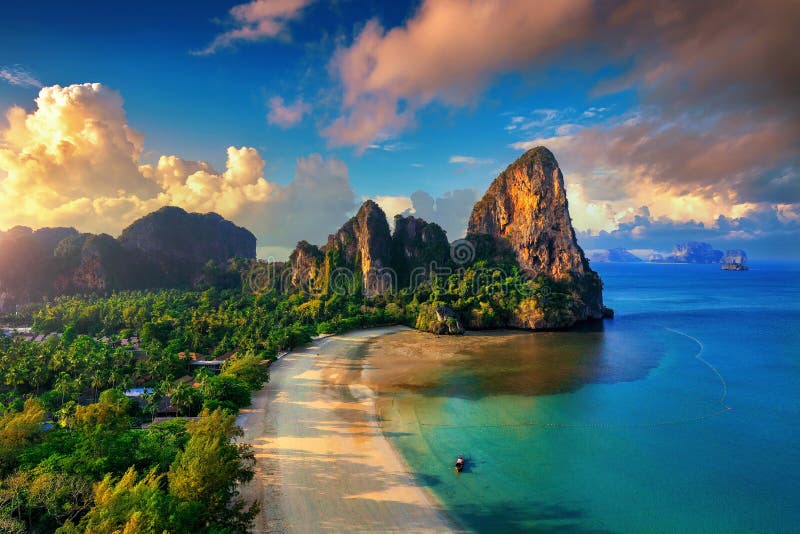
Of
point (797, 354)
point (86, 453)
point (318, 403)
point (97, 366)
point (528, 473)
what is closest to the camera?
point (86, 453)

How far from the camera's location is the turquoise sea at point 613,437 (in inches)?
957

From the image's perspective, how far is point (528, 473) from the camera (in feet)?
93.2

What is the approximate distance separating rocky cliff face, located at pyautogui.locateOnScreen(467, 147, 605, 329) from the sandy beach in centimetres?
5756

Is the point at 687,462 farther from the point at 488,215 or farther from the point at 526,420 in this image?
the point at 488,215

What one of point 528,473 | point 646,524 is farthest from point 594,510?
point 528,473

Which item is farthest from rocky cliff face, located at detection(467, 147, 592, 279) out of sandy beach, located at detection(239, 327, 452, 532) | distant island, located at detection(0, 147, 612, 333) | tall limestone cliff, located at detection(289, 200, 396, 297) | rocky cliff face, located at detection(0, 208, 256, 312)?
rocky cliff face, located at detection(0, 208, 256, 312)

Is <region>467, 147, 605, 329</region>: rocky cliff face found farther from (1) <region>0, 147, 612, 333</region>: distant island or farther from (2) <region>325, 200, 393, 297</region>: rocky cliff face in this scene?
(2) <region>325, 200, 393, 297</region>: rocky cliff face

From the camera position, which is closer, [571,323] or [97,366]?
[97,366]

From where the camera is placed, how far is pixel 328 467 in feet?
92.5

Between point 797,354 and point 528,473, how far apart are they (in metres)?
62.8

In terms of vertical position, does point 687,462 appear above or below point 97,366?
below

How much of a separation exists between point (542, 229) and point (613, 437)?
7740cm

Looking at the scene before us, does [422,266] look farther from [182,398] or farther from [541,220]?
[182,398]

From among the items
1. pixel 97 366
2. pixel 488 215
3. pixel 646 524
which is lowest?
pixel 646 524
